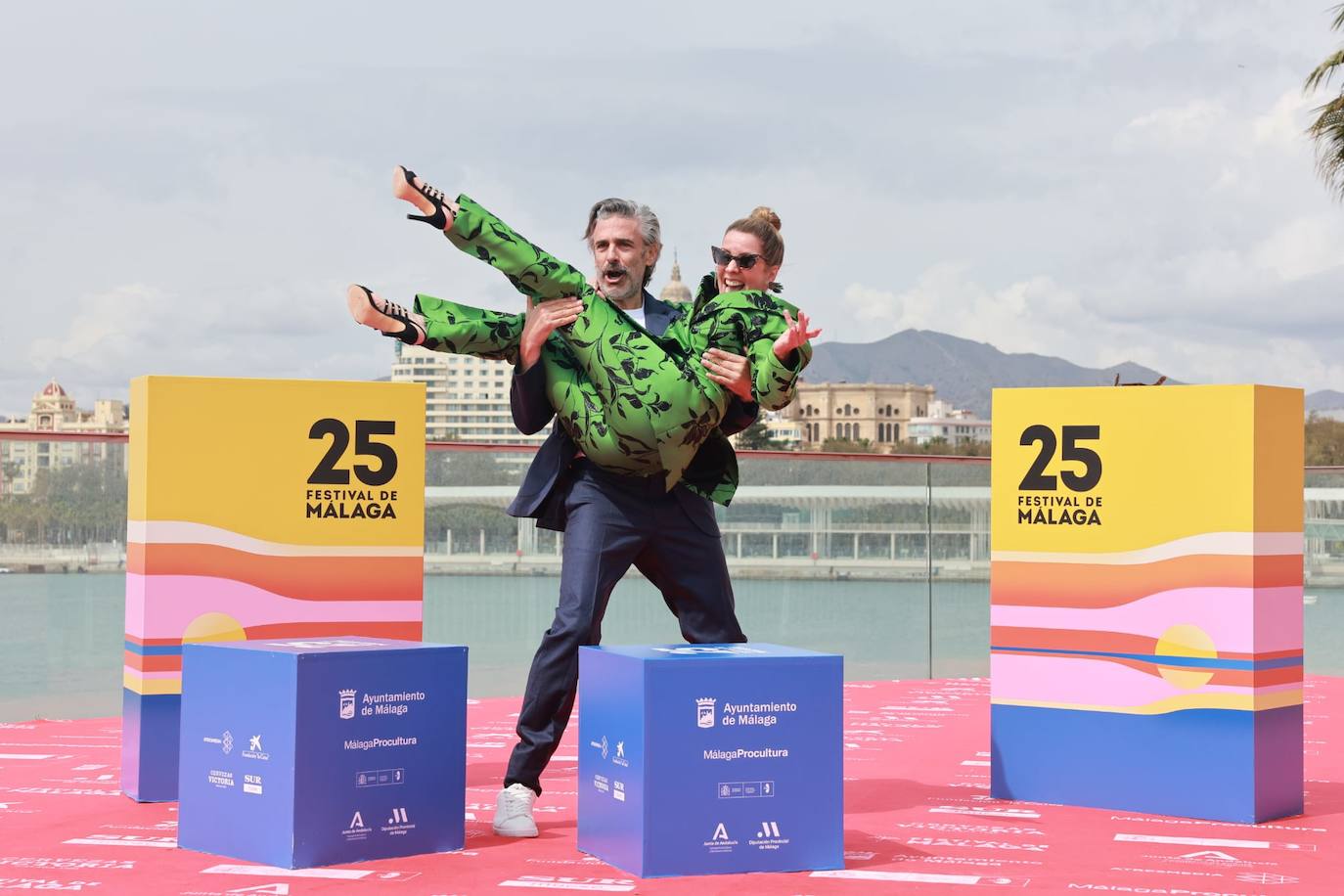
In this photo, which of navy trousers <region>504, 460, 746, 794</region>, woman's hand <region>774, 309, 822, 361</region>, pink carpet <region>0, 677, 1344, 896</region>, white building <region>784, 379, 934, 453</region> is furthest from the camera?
white building <region>784, 379, 934, 453</region>

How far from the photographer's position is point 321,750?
316cm

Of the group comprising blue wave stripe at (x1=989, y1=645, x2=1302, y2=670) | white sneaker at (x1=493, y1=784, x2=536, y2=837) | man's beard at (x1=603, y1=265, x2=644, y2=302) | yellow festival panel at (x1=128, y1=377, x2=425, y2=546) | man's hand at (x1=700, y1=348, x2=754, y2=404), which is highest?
man's beard at (x1=603, y1=265, x2=644, y2=302)

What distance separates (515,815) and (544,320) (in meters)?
1.10

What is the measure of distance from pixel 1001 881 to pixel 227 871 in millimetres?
1501

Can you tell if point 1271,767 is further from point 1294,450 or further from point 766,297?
point 766,297

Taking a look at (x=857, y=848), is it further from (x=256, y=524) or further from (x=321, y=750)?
(x=256, y=524)

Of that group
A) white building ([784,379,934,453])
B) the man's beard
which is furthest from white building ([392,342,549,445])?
the man's beard

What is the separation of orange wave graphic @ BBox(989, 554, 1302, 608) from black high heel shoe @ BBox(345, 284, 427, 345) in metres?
1.73

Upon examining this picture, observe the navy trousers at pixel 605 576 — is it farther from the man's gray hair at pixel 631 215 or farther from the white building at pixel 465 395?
the white building at pixel 465 395

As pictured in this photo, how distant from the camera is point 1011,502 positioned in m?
4.28

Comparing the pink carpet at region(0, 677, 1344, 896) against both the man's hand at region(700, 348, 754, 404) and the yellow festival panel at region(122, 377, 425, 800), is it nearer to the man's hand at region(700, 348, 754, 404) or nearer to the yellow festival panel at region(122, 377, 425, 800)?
the yellow festival panel at region(122, 377, 425, 800)

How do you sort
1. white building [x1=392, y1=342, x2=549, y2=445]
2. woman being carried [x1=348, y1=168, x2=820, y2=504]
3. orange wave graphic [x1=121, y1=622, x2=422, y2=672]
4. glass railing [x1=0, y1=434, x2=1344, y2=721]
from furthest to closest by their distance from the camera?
white building [x1=392, y1=342, x2=549, y2=445] < glass railing [x1=0, y1=434, x2=1344, y2=721] < orange wave graphic [x1=121, y1=622, x2=422, y2=672] < woman being carried [x1=348, y1=168, x2=820, y2=504]

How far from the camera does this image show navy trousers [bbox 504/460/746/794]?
360 centimetres

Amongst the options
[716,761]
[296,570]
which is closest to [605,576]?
[716,761]
